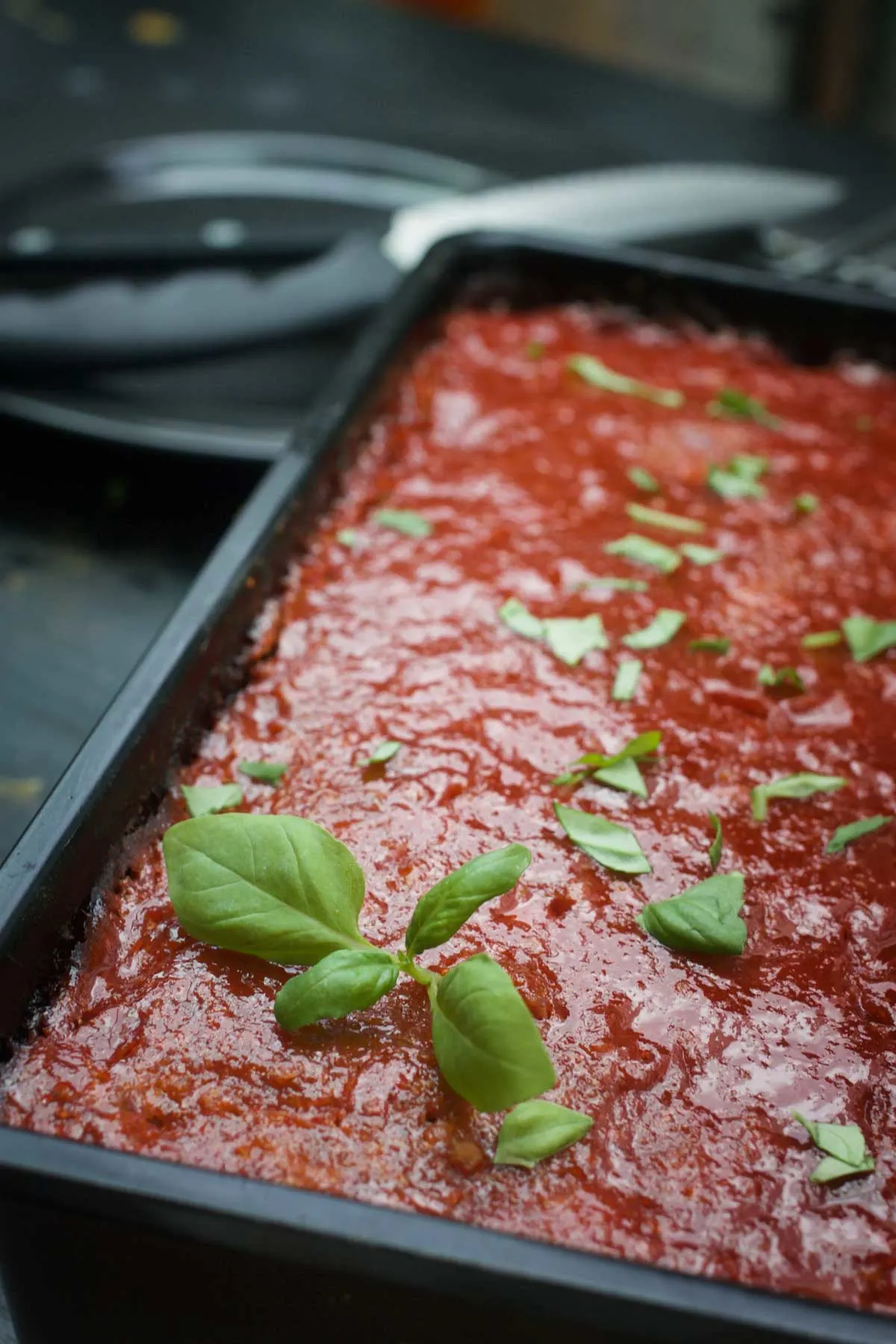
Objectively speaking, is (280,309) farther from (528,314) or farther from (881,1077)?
(881,1077)

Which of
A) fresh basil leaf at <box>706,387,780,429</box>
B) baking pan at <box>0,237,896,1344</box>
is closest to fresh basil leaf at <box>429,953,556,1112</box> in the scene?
baking pan at <box>0,237,896,1344</box>

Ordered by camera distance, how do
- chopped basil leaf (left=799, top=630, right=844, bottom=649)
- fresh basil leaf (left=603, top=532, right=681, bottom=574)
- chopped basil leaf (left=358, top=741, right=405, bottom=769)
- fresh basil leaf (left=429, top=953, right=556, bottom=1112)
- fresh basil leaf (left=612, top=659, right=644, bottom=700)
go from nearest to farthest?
fresh basil leaf (left=429, top=953, right=556, bottom=1112)
chopped basil leaf (left=358, top=741, right=405, bottom=769)
fresh basil leaf (left=612, top=659, right=644, bottom=700)
chopped basil leaf (left=799, top=630, right=844, bottom=649)
fresh basil leaf (left=603, top=532, right=681, bottom=574)

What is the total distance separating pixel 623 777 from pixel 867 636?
400 millimetres

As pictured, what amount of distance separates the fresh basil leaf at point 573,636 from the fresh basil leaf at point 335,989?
0.54 metres

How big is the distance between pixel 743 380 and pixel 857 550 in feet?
1.43

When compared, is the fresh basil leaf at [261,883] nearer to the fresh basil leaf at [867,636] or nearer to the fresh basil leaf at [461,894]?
the fresh basil leaf at [461,894]

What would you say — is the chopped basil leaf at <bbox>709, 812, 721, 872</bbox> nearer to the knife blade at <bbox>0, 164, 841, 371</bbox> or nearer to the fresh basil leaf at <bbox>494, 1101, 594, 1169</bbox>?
the fresh basil leaf at <bbox>494, 1101, 594, 1169</bbox>

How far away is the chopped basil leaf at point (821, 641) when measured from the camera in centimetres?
165

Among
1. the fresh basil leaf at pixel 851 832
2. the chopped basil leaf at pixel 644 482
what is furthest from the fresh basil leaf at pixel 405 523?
the fresh basil leaf at pixel 851 832

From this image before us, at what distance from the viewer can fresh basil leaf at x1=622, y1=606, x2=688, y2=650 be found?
5.35 feet

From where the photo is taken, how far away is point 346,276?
2258mm

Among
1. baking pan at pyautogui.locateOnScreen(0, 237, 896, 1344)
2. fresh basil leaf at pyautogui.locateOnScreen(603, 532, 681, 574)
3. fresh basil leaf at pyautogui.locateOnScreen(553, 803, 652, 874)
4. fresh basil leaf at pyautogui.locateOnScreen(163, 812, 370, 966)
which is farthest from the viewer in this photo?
fresh basil leaf at pyautogui.locateOnScreen(603, 532, 681, 574)

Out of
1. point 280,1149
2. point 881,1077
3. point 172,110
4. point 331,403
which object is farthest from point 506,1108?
point 172,110

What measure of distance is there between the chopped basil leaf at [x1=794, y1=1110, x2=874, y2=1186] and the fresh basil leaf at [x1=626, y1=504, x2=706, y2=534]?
0.86m
